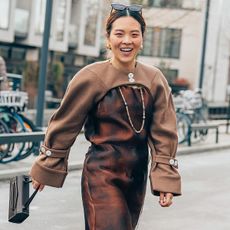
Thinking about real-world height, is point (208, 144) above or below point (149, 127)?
below

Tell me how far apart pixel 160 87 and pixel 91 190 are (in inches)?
29.4

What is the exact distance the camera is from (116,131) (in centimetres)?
405

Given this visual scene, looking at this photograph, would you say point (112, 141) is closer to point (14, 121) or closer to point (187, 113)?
point (14, 121)

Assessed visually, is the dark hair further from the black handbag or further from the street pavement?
the street pavement

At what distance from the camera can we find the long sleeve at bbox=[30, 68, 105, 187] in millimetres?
4078

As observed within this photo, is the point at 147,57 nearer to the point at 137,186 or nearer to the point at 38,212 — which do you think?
the point at 38,212

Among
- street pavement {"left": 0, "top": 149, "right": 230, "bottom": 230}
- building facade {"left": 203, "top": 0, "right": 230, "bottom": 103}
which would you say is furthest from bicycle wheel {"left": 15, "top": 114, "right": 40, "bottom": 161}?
building facade {"left": 203, "top": 0, "right": 230, "bottom": 103}

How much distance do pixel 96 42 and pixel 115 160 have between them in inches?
1325

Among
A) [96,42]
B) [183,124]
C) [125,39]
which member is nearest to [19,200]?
[125,39]

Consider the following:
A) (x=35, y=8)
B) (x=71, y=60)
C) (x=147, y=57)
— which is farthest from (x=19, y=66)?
(x=147, y=57)

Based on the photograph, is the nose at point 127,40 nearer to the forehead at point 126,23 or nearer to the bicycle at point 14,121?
the forehead at point 126,23

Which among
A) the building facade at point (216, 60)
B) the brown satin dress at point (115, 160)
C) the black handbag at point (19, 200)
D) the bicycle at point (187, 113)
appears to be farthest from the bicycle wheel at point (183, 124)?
the building facade at point (216, 60)

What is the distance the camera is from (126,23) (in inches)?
161

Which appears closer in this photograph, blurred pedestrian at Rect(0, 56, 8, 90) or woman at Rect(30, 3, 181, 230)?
woman at Rect(30, 3, 181, 230)
